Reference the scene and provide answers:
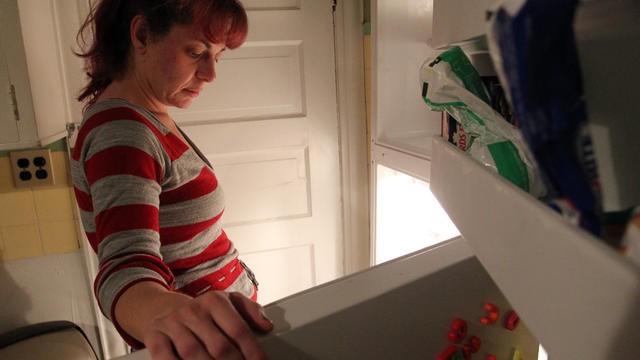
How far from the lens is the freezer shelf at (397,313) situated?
37 centimetres

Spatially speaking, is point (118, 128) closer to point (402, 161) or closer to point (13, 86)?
point (13, 86)

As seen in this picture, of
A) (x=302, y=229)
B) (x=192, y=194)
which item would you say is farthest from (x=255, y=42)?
(x=192, y=194)

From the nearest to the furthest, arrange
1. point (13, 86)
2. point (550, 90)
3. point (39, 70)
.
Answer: point (550, 90) → point (13, 86) → point (39, 70)

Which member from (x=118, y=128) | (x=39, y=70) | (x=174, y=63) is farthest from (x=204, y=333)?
(x=39, y=70)

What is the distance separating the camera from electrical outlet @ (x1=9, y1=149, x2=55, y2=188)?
1.24 metres

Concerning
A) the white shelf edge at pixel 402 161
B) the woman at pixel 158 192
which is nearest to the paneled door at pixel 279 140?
the white shelf edge at pixel 402 161

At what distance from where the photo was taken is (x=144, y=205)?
47 centimetres

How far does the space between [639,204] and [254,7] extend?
1.51 metres

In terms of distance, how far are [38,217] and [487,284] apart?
4.90ft

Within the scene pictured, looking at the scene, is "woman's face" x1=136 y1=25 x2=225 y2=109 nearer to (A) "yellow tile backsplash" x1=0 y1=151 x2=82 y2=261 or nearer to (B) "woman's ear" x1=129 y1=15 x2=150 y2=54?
(B) "woman's ear" x1=129 y1=15 x2=150 y2=54

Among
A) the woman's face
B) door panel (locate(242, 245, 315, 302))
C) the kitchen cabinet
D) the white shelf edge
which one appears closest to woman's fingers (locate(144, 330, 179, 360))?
the woman's face

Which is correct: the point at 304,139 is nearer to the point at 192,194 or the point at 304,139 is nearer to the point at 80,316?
the point at 192,194

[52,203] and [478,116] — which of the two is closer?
[478,116]

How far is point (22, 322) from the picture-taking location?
1.34 metres
